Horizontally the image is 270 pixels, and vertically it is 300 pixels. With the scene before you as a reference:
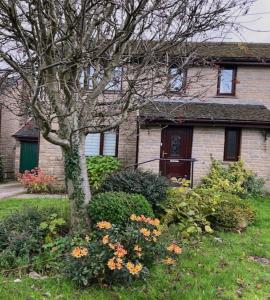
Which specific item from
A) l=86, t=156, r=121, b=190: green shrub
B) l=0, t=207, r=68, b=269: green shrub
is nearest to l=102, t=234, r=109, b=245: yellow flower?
l=0, t=207, r=68, b=269: green shrub

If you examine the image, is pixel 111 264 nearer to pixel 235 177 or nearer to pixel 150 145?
pixel 235 177

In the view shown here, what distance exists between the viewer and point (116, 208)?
245 inches

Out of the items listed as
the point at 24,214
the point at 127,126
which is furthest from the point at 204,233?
the point at 127,126

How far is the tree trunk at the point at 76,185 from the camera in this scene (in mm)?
6461

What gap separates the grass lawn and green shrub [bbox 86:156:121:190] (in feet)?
25.9

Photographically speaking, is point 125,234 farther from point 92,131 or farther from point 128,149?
point 128,149

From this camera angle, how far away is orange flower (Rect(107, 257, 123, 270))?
454cm

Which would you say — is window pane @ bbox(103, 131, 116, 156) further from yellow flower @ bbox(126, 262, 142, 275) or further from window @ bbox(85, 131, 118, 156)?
yellow flower @ bbox(126, 262, 142, 275)

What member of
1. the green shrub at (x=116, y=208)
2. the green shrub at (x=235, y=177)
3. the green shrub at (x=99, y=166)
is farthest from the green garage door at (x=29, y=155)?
the green shrub at (x=116, y=208)

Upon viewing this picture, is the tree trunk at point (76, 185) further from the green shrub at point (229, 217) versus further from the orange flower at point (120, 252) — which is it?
the green shrub at point (229, 217)

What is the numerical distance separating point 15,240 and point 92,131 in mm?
2344

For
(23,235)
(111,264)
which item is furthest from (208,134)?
(111,264)

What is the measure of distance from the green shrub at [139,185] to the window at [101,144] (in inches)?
285

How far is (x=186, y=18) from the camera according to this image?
638cm
